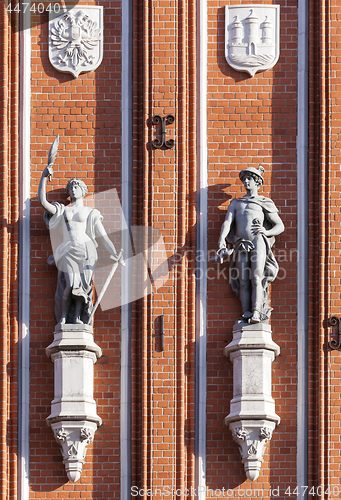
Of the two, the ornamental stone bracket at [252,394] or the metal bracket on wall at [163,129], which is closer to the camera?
the ornamental stone bracket at [252,394]

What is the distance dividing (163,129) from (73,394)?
3268mm

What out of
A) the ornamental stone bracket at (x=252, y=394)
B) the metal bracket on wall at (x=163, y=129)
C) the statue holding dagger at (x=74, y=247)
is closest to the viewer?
the ornamental stone bracket at (x=252, y=394)

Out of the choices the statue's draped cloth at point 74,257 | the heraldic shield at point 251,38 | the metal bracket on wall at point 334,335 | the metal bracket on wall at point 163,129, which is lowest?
the metal bracket on wall at point 334,335

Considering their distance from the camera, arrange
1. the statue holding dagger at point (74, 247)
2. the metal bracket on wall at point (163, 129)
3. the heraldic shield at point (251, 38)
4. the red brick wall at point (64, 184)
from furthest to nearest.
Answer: the heraldic shield at point (251, 38) → the metal bracket on wall at point (163, 129) → the statue holding dagger at point (74, 247) → the red brick wall at point (64, 184)

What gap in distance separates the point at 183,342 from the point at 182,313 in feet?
1.09

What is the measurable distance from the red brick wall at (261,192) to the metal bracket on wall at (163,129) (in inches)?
19.6

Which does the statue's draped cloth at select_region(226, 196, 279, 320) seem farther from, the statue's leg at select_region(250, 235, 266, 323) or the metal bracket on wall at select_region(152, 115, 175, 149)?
the metal bracket on wall at select_region(152, 115, 175, 149)

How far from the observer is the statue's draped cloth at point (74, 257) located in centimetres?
1616

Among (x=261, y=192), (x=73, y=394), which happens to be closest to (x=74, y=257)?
(x=73, y=394)

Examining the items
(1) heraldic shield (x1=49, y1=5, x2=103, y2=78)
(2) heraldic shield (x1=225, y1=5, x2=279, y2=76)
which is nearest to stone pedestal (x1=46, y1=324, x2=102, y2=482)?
(1) heraldic shield (x1=49, y1=5, x2=103, y2=78)

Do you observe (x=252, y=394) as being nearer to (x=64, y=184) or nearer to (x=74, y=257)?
(x=74, y=257)

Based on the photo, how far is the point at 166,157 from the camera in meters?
16.5

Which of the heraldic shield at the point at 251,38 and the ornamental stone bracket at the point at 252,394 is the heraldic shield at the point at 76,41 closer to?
the heraldic shield at the point at 251,38

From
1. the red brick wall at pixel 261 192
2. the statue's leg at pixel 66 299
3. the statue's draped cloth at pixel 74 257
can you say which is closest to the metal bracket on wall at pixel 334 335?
the red brick wall at pixel 261 192
